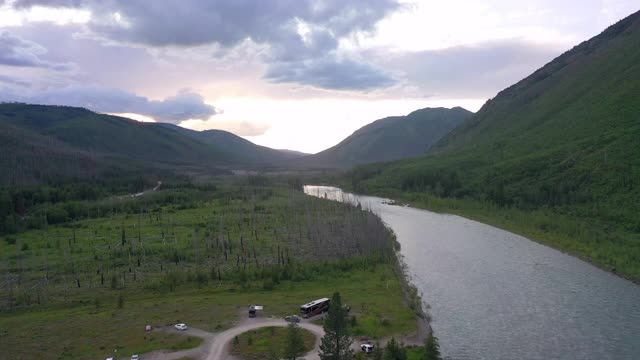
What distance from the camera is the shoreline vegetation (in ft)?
149

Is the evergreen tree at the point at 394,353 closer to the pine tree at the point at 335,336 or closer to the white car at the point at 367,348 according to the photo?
the white car at the point at 367,348

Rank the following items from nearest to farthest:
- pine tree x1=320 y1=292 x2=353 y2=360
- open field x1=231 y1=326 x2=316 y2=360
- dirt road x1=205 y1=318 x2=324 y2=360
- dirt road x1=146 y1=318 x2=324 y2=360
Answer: pine tree x1=320 y1=292 x2=353 y2=360 < dirt road x1=146 y1=318 x2=324 y2=360 < dirt road x1=205 y1=318 x2=324 y2=360 < open field x1=231 y1=326 x2=316 y2=360

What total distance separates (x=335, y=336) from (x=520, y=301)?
24.7 metres

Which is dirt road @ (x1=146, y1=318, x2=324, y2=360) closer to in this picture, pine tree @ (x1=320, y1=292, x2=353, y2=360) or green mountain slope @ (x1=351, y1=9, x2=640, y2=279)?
pine tree @ (x1=320, y1=292, x2=353, y2=360)

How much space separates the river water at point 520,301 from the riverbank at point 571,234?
182 cm

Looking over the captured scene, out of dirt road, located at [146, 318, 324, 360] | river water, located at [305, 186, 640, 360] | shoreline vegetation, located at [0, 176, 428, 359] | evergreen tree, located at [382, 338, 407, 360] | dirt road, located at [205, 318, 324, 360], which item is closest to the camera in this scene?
evergreen tree, located at [382, 338, 407, 360]

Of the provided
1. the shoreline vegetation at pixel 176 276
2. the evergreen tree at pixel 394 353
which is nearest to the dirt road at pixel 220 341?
the shoreline vegetation at pixel 176 276

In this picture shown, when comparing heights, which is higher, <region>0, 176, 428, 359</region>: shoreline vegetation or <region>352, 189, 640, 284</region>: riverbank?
<region>352, 189, 640, 284</region>: riverbank

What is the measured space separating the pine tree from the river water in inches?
384

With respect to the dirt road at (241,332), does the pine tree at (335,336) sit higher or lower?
higher

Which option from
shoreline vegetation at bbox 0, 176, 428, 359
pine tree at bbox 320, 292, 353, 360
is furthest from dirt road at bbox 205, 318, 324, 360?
pine tree at bbox 320, 292, 353, 360

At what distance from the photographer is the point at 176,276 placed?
59.9 m

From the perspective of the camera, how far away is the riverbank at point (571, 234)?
62641 millimetres

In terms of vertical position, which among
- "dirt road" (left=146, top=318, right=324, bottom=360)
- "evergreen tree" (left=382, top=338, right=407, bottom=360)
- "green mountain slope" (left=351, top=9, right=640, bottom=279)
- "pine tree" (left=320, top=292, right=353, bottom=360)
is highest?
"green mountain slope" (left=351, top=9, right=640, bottom=279)
